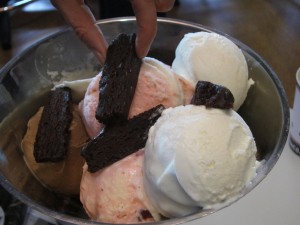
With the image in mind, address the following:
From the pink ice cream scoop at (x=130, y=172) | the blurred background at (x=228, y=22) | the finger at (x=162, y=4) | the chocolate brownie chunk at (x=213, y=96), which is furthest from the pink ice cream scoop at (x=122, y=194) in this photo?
the blurred background at (x=228, y=22)

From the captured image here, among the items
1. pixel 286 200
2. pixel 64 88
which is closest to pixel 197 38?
pixel 64 88

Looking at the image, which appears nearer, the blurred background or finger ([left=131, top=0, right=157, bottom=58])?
finger ([left=131, top=0, right=157, bottom=58])

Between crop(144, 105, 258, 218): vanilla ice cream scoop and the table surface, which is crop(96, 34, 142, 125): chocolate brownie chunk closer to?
crop(144, 105, 258, 218): vanilla ice cream scoop

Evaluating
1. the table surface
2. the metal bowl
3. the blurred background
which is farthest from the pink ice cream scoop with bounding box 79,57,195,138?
the blurred background

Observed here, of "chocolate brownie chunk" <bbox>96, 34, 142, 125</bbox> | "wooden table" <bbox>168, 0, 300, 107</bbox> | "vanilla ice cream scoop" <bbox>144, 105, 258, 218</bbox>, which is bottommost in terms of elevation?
"wooden table" <bbox>168, 0, 300, 107</bbox>

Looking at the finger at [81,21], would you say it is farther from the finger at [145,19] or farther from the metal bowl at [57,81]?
the metal bowl at [57,81]

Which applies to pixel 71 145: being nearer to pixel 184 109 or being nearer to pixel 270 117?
pixel 184 109

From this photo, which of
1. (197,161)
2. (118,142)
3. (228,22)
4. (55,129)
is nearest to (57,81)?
(55,129)
